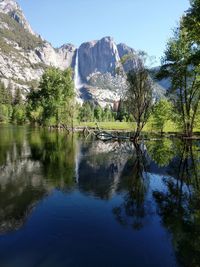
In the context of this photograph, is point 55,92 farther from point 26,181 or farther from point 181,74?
point 26,181

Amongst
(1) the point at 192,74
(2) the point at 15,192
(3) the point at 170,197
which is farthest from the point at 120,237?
(1) the point at 192,74

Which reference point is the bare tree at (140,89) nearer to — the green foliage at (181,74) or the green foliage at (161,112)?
the green foliage at (181,74)

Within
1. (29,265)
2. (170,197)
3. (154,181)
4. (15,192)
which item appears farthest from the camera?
(154,181)

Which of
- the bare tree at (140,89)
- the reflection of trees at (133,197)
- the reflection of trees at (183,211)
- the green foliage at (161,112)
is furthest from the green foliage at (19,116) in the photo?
the reflection of trees at (183,211)

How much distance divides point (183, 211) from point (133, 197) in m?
3.33

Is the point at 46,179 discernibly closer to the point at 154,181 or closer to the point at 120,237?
the point at 154,181

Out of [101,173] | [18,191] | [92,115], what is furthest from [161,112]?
[92,115]

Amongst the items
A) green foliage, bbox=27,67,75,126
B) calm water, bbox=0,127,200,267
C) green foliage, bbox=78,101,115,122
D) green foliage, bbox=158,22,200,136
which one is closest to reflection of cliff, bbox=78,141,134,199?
calm water, bbox=0,127,200,267

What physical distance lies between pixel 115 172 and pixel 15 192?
29.5ft

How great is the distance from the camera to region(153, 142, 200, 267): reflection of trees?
31.4ft

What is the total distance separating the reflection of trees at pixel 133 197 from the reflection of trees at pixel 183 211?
0.95 meters

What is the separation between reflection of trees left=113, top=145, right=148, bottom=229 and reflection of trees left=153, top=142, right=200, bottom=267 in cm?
95

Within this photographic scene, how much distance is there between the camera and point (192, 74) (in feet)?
143

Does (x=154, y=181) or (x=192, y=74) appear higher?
(x=192, y=74)
